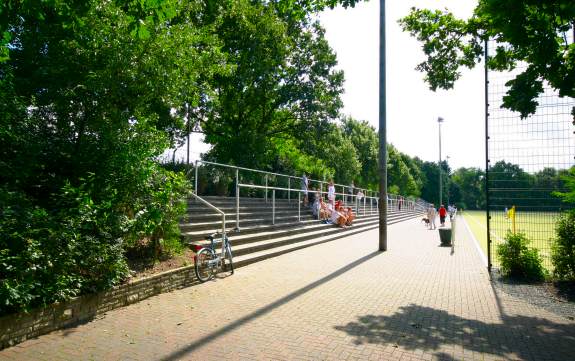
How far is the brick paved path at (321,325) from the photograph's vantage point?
4.59 m

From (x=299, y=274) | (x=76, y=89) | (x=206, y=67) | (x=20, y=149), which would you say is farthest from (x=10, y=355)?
(x=206, y=67)

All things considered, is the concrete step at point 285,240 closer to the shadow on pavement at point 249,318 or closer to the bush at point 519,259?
the shadow on pavement at point 249,318

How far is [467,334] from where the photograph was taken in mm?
5289

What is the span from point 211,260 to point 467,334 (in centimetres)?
485

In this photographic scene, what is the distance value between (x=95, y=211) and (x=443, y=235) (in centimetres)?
1325

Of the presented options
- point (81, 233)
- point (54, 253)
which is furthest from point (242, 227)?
point (54, 253)

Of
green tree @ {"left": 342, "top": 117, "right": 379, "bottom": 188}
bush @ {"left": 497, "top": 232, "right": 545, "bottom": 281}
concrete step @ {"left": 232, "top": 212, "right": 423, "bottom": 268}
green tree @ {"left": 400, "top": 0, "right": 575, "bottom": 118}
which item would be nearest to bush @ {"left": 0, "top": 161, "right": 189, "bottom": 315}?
concrete step @ {"left": 232, "top": 212, "right": 423, "bottom": 268}

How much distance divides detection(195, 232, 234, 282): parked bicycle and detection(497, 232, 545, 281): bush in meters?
5.89

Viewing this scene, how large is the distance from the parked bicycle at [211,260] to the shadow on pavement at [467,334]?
3439mm

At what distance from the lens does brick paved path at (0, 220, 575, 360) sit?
4.59 meters

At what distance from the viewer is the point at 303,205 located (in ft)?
64.0

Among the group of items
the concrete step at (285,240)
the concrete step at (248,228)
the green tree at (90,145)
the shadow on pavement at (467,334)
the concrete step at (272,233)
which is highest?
the green tree at (90,145)

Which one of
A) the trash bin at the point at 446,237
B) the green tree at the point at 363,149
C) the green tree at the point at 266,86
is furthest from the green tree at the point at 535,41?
the green tree at the point at 363,149

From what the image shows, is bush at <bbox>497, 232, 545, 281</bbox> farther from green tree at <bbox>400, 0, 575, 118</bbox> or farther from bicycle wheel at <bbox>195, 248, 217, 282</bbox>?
bicycle wheel at <bbox>195, 248, 217, 282</bbox>
